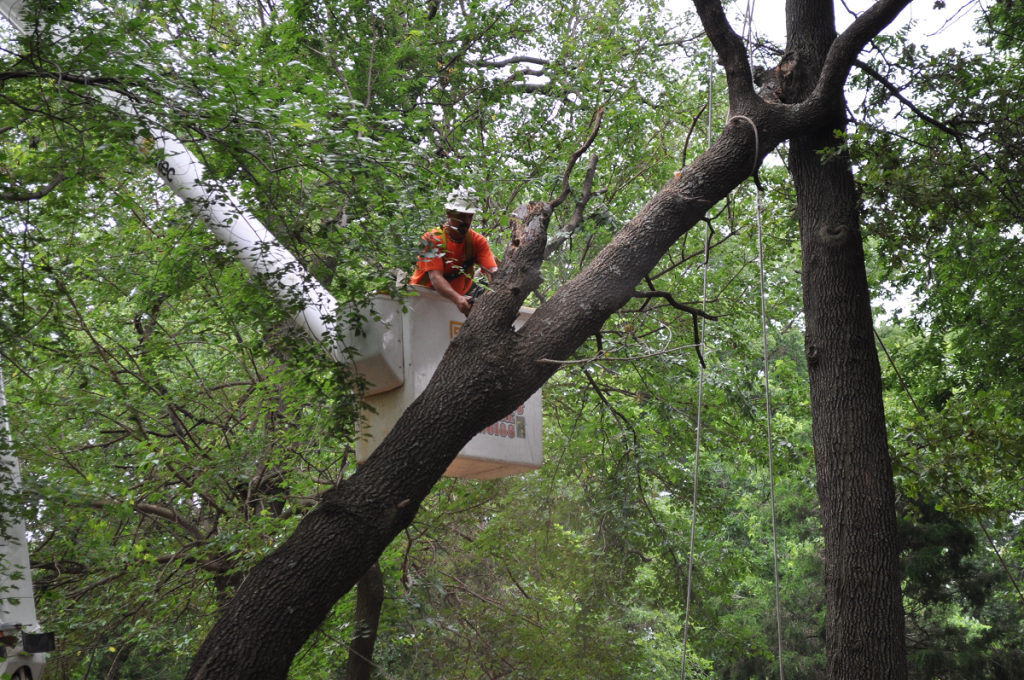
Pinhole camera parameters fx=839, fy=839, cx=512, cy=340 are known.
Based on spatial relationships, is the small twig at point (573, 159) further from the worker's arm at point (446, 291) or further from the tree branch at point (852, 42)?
the tree branch at point (852, 42)

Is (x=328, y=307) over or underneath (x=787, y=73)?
underneath

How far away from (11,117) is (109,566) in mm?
2786

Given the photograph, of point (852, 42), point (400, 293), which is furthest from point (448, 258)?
point (852, 42)

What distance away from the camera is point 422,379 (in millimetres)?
3975

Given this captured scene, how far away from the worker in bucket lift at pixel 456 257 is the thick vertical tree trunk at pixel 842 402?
1.63m

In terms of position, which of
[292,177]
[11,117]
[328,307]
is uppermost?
[292,177]

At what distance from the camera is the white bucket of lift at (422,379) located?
3.96m

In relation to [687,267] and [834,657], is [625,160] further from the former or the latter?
[834,657]

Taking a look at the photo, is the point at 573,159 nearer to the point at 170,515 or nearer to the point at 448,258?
the point at 448,258

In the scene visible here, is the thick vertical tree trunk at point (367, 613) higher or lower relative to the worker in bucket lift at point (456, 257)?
lower

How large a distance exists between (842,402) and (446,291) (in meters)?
1.92

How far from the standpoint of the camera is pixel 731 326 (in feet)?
27.0

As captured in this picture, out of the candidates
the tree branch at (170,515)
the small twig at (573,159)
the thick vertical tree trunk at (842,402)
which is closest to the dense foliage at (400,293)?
the tree branch at (170,515)

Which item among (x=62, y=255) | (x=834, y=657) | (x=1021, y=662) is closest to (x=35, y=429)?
(x=62, y=255)
